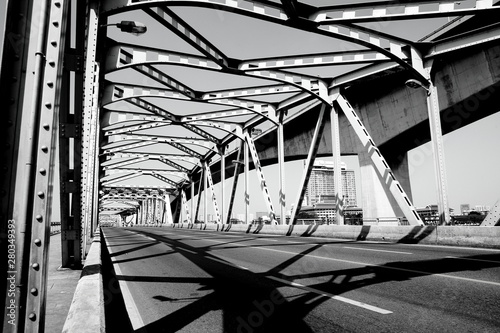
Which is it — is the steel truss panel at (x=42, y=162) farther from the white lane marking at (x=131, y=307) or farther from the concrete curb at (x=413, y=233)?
the concrete curb at (x=413, y=233)

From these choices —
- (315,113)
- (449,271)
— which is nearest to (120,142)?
(315,113)

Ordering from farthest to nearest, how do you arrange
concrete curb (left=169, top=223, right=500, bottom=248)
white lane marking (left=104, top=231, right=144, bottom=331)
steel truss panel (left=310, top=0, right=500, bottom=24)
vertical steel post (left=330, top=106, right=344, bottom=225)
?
vertical steel post (left=330, top=106, right=344, bottom=225) < steel truss panel (left=310, top=0, right=500, bottom=24) < concrete curb (left=169, top=223, right=500, bottom=248) < white lane marking (left=104, top=231, right=144, bottom=331)

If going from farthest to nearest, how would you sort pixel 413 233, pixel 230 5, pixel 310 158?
pixel 310 158 < pixel 413 233 < pixel 230 5

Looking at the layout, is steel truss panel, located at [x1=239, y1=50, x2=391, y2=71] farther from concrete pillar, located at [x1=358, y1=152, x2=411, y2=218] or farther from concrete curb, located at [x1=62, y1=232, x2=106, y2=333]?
concrete curb, located at [x1=62, y1=232, x2=106, y2=333]

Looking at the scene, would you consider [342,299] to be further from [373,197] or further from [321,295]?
[373,197]

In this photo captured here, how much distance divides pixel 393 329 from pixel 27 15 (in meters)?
4.52

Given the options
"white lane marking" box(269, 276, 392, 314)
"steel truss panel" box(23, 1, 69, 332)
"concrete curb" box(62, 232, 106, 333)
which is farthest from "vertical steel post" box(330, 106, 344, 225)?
"steel truss panel" box(23, 1, 69, 332)

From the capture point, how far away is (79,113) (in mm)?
6680

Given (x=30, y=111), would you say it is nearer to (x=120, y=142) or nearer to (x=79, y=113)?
(x=79, y=113)

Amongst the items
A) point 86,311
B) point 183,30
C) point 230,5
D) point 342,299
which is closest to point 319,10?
point 230,5

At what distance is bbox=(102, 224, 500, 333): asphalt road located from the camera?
4.10m

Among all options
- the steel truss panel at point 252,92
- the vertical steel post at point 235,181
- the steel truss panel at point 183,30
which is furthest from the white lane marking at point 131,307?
the vertical steel post at point 235,181

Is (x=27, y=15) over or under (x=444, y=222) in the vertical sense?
over

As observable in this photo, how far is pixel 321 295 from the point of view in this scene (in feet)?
17.7
